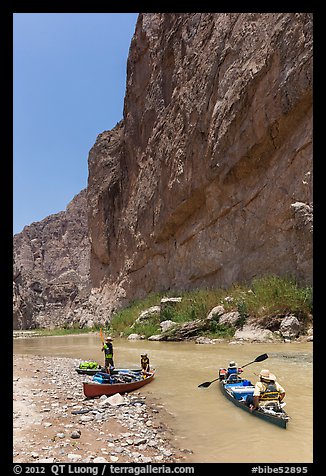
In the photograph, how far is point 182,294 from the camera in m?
25.0

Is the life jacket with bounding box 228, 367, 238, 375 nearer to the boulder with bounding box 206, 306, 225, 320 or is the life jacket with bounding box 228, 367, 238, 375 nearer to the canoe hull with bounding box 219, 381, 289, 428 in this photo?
the canoe hull with bounding box 219, 381, 289, 428

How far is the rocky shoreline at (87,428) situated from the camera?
15.8ft

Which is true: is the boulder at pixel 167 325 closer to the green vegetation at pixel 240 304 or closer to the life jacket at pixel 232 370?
the green vegetation at pixel 240 304

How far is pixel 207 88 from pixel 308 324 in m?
16.4

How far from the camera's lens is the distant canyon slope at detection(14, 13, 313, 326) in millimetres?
18484

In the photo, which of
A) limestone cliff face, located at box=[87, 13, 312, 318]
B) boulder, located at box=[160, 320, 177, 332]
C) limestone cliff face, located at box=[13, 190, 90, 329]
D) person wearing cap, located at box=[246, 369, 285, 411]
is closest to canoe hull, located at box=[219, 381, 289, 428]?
person wearing cap, located at box=[246, 369, 285, 411]

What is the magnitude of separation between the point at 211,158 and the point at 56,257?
78901mm

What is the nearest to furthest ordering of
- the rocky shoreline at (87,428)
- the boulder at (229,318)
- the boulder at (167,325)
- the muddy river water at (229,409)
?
the rocky shoreline at (87,428) → the muddy river water at (229,409) → the boulder at (229,318) → the boulder at (167,325)

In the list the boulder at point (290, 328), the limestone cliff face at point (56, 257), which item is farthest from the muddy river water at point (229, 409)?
the limestone cliff face at point (56, 257)

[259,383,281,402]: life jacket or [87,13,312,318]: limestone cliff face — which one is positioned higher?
[87,13,312,318]: limestone cliff face

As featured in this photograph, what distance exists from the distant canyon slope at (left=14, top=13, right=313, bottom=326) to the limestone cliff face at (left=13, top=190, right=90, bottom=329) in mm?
31071

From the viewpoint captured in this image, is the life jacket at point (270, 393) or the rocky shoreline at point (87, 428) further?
the life jacket at point (270, 393)

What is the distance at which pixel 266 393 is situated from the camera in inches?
257

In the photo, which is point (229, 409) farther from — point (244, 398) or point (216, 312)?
point (216, 312)
